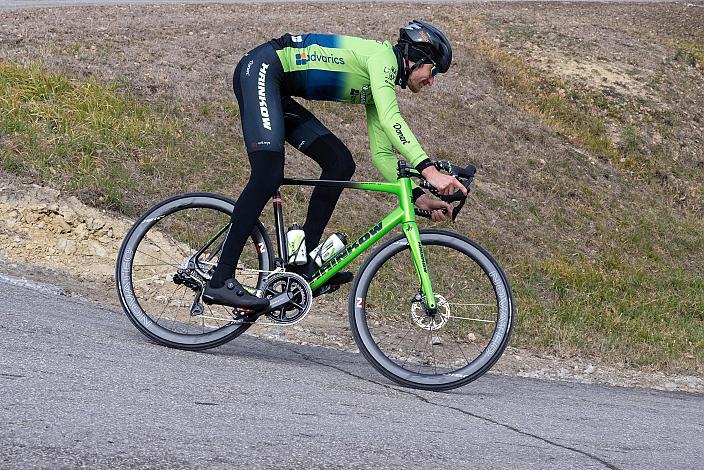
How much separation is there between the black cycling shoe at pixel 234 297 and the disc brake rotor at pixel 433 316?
0.91 meters

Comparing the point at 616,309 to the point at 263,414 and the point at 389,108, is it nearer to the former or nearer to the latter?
the point at 389,108

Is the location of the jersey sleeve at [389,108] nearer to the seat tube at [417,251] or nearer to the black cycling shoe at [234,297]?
the seat tube at [417,251]

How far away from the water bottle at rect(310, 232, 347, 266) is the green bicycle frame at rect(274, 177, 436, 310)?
0.09ft

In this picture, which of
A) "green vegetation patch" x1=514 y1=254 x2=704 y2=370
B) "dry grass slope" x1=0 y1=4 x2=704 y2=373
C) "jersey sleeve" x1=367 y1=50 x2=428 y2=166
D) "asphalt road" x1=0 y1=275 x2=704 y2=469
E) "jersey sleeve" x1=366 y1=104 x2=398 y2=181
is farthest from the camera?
"dry grass slope" x1=0 y1=4 x2=704 y2=373

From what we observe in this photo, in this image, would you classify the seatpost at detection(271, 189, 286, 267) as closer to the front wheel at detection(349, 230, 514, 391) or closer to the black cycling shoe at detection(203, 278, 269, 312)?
the black cycling shoe at detection(203, 278, 269, 312)

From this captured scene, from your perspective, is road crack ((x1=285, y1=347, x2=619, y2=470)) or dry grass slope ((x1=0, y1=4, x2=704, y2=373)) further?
dry grass slope ((x1=0, y1=4, x2=704, y2=373))

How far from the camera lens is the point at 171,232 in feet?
23.3

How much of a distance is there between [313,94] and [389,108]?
581mm

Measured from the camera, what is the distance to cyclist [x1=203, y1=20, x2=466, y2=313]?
5500 millimetres

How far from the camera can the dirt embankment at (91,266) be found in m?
7.57

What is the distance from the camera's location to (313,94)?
580 centimetres

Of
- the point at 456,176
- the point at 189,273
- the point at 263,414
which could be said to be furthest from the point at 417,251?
the point at 263,414

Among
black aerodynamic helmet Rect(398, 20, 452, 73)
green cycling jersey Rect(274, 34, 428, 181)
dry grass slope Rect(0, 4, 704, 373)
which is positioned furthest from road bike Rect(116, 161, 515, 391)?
dry grass slope Rect(0, 4, 704, 373)

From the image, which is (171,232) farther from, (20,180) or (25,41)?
(25,41)
